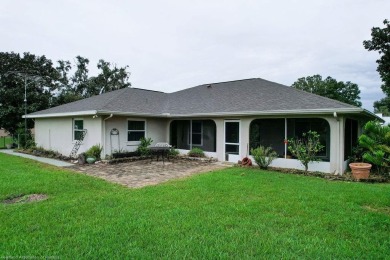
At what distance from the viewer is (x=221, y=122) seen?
41.5 feet

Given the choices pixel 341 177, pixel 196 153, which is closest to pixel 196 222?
pixel 341 177

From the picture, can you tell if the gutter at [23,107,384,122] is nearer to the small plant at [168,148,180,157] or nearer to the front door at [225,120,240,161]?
the front door at [225,120,240,161]

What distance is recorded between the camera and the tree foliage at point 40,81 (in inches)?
777

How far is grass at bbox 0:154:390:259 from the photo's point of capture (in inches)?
130

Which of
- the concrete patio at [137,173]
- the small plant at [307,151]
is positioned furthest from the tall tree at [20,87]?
the small plant at [307,151]

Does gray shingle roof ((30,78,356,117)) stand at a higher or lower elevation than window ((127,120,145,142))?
higher

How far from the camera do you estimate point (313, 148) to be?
966 cm

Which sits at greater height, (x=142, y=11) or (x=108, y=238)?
(x=142, y=11)

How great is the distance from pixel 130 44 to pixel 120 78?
55.3 feet

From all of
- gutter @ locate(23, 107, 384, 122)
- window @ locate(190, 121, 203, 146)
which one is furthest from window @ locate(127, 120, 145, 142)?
window @ locate(190, 121, 203, 146)

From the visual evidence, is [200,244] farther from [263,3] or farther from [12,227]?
[263,3]

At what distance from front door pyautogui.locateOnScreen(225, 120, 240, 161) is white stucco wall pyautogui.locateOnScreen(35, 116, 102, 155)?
632 centimetres

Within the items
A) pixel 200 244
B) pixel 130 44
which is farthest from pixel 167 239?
pixel 130 44

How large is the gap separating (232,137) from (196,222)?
8525 mm
